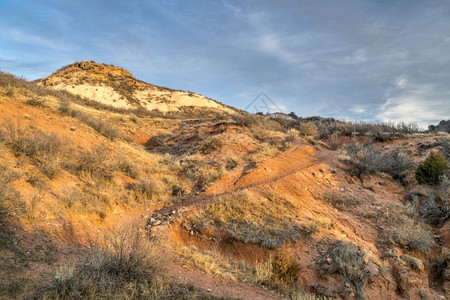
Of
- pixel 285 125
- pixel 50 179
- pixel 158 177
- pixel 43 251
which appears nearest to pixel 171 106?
pixel 285 125

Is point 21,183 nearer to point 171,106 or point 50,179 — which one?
point 50,179

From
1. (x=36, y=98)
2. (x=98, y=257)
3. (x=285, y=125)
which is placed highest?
(x=285, y=125)

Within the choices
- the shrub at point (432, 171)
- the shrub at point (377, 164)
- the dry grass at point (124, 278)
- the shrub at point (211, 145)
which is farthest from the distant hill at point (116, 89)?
the dry grass at point (124, 278)

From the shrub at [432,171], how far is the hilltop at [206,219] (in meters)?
0.33

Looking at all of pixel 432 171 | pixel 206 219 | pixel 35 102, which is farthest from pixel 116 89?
pixel 432 171

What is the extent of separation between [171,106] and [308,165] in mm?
29029

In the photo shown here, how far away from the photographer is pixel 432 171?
32.4 feet

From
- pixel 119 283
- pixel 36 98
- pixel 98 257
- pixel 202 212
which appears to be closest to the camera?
pixel 119 283

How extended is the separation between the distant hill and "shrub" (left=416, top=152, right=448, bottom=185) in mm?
29554

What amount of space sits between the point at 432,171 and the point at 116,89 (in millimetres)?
35918

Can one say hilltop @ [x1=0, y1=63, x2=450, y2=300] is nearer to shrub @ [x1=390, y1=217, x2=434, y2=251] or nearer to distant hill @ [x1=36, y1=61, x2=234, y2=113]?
shrub @ [x1=390, y1=217, x2=434, y2=251]

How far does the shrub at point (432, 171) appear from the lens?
9.83m

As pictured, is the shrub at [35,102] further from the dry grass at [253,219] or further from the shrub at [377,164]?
the shrub at [377,164]

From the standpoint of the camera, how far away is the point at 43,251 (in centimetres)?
436
